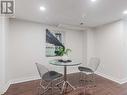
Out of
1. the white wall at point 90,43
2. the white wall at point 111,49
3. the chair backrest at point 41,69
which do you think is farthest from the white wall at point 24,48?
the white wall at point 111,49

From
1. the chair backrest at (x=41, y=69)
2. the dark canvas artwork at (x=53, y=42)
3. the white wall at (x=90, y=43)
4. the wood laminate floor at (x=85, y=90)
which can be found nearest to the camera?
the chair backrest at (x=41, y=69)

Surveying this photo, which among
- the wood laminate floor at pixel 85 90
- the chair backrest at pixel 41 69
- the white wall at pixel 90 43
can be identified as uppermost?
the white wall at pixel 90 43

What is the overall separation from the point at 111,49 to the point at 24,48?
10.8 ft

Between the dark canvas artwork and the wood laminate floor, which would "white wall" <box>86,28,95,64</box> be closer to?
the dark canvas artwork

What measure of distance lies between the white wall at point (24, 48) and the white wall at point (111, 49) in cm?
224

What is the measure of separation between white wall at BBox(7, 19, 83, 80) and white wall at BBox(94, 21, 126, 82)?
2.24 m

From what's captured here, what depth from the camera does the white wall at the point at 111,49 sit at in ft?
11.7

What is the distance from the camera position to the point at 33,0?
2.12 metres

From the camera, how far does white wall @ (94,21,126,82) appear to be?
140 inches

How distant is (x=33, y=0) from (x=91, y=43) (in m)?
3.46

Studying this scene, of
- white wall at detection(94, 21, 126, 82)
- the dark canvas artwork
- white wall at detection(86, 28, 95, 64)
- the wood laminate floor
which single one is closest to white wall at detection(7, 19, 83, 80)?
the dark canvas artwork

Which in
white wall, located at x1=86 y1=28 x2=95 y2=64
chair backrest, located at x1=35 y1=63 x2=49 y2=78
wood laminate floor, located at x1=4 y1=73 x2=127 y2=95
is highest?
white wall, located at x1=86 y1=28 x2=95 y2=64

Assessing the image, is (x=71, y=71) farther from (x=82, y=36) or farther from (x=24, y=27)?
(x=24, y=27)

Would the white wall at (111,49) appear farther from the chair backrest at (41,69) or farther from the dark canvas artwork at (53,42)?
the chair backrest at (41,69)
